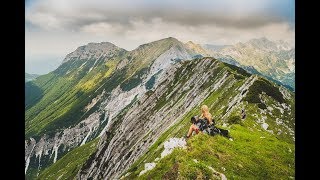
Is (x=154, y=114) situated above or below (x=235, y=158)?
below

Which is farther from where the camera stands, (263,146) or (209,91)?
(209,91)

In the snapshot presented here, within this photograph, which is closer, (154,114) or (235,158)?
(235,158)

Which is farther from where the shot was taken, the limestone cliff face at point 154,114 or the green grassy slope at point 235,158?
the limestone cliff face at point 154,114

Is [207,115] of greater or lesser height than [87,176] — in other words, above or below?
above

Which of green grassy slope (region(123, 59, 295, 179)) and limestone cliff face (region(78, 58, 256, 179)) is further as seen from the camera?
limestone cliff face (region(78, 58, 256, 179))

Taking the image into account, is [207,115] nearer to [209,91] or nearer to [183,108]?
[209,91]
